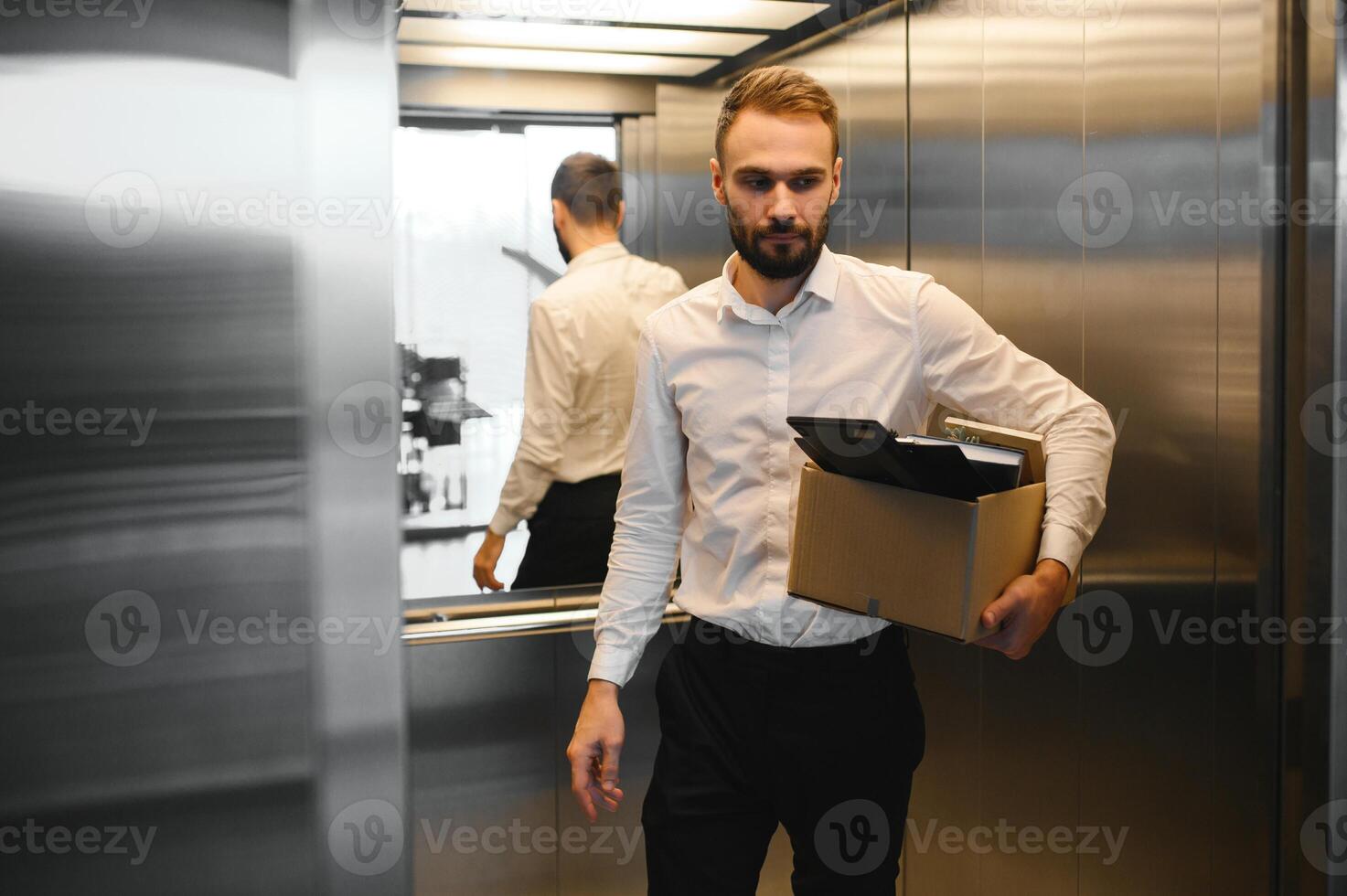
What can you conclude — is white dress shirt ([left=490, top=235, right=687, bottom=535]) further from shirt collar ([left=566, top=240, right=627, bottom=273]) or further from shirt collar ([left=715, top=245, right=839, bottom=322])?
shirt collar ([left=715, top=245, right=839, bottom=322])

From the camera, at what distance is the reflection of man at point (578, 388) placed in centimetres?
276

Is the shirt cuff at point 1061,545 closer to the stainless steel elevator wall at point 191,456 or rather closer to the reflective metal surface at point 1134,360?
the reflective metal surface at point 1134,360

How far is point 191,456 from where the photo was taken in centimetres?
173

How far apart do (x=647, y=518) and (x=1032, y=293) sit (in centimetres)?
104

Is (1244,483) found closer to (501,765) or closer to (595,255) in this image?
(595,255)

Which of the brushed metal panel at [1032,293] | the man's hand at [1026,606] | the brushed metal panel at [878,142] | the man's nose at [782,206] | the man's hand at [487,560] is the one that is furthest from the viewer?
the brushed metal panel at [878,142]

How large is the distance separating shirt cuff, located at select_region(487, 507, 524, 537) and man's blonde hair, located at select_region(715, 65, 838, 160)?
40.9 inches

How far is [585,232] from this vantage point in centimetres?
278

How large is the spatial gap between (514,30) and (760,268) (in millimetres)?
1048

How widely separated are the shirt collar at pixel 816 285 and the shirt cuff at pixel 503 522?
85 centimetres

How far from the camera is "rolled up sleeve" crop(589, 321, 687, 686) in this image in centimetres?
215

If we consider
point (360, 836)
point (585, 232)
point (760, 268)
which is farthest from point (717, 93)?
point (360, 836)

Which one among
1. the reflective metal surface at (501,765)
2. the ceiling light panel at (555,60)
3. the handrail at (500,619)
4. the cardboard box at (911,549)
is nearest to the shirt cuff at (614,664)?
the cardboard box at (911,549)

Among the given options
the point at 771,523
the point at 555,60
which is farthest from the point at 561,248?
the point at 771,523
